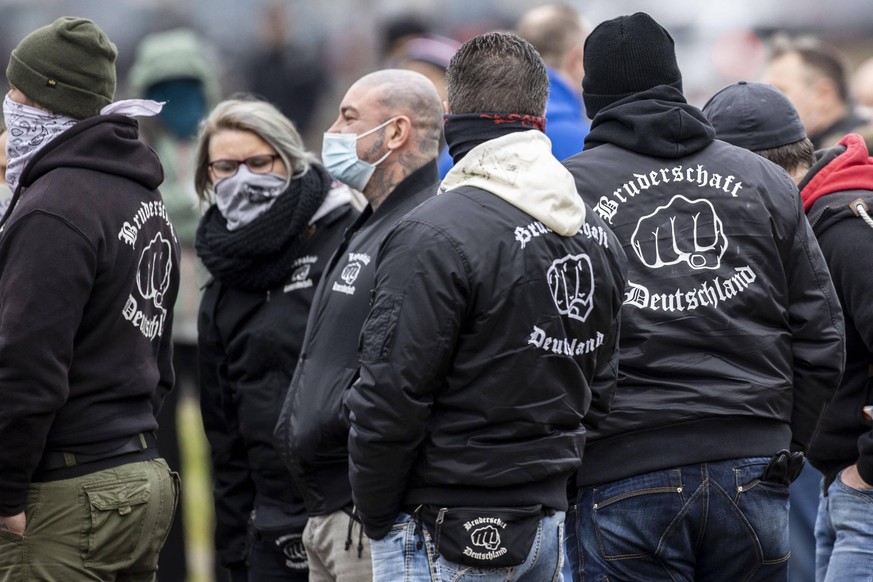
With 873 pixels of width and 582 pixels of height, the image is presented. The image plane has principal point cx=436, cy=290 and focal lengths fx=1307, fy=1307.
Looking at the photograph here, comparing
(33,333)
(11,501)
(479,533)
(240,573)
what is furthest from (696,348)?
(240,573)

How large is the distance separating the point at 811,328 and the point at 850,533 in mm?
802

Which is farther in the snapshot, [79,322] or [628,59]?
[628,59]

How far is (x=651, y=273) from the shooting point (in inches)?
145

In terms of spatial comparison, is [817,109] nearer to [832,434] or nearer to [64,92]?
[832,434]

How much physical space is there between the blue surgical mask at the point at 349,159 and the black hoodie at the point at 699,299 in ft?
2.51

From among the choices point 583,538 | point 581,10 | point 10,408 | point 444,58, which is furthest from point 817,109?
point 10,408

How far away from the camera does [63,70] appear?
3.96 metres

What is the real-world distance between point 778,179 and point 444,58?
10.8ft

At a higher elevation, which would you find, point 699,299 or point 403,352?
point 699,299

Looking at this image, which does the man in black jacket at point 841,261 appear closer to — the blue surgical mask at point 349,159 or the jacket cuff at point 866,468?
the jacket cuff at point 866,468

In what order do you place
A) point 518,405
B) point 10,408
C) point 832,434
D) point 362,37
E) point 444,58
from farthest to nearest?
point 362,37
point 444,58
point 832,434
point 10,408
point 518,405

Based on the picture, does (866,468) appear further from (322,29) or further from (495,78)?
(322,29)

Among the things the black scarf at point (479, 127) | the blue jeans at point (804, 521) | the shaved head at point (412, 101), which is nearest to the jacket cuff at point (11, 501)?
the black scarf at point (479, 127)

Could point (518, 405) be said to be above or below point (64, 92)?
below
